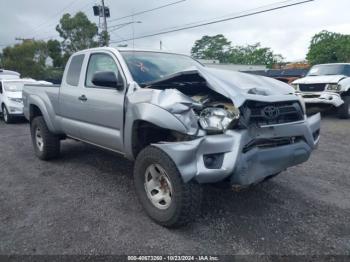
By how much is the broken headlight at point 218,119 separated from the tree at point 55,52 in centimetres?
4226

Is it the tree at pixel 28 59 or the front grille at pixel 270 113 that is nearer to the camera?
the front grille at pixel 270 113

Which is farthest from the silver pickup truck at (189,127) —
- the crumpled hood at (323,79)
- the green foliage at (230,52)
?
the green foliage at (230,52)

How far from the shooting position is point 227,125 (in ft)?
9.93

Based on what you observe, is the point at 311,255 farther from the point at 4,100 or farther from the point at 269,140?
the point at 4,100

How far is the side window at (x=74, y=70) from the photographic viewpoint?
16.1 ft

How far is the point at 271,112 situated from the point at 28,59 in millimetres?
43951

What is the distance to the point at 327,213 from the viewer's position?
3.56 m

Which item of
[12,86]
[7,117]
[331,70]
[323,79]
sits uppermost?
[331,70]

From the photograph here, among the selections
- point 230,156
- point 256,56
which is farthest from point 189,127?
point 256,56

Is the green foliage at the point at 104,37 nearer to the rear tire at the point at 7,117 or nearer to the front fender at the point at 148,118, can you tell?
the rear tire at the point at 7,117

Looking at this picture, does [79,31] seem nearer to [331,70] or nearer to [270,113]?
[331,70]

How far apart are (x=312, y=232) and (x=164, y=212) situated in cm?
146

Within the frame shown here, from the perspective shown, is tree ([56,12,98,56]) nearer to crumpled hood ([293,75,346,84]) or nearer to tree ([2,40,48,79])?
tree ([2,40,48,79])

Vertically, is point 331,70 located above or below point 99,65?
above
